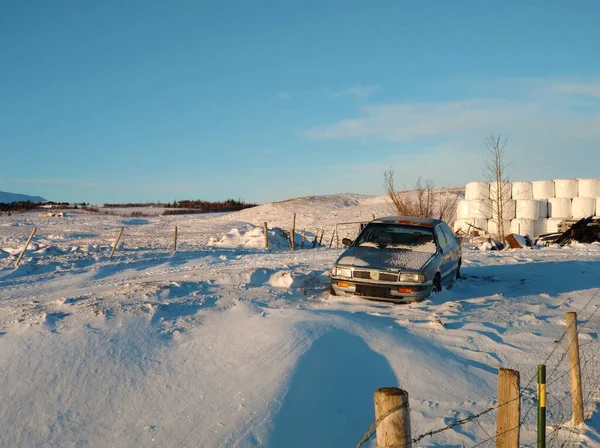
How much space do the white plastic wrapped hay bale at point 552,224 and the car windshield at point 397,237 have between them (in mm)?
17702

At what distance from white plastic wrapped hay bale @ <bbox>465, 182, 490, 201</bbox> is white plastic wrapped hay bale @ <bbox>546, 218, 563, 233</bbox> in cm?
311

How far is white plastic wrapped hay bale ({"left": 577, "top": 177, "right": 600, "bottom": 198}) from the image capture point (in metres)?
27.0

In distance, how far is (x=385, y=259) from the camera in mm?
10742

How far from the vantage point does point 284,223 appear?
49469 millimetres

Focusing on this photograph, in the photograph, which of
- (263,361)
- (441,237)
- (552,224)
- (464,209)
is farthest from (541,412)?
(464,209)

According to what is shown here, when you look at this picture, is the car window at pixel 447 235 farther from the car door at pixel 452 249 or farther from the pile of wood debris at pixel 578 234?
the pile of wood debris at pixel 578 234

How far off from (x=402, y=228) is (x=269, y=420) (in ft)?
21.6

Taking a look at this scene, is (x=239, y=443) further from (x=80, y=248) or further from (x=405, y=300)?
(x=80, y=248)

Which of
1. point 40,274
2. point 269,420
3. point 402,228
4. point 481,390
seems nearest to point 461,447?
point 481,390

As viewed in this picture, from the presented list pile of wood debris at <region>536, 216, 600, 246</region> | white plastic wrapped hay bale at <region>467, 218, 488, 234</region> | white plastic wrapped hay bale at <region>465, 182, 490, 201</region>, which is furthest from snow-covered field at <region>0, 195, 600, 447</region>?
white plastic wrapped hay bale at <region>465, 182, 490, 201</region>

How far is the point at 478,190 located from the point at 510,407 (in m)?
26.7

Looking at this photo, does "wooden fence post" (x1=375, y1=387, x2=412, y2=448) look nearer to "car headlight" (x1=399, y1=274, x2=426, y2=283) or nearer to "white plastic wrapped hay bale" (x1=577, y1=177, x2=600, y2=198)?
"car headlight" (x1=399, y1=274, x2=426, y2=283)

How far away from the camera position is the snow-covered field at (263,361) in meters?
5.89

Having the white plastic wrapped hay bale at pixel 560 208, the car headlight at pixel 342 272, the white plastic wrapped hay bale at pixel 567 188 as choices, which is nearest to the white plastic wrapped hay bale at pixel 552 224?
the white plastic wrapped hay bale at pixel 560 208
